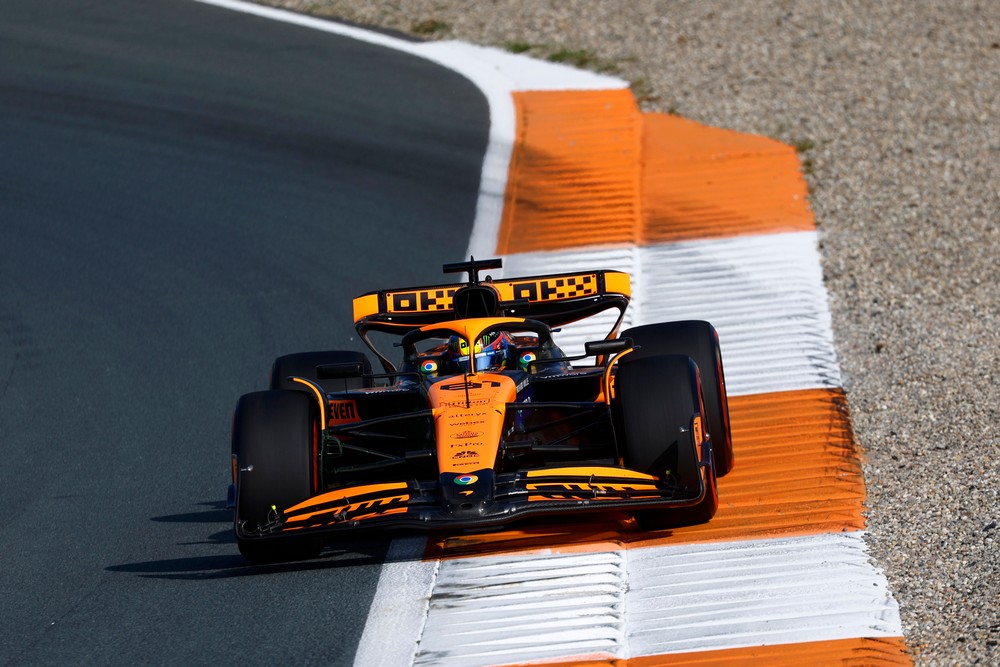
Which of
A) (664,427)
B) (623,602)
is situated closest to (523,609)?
(623,602)

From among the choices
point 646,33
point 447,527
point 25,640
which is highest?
point 646,33

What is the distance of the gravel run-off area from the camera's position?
710cm

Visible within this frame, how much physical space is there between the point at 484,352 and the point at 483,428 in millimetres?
1102

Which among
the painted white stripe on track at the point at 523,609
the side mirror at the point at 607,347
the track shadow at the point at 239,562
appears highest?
the side mirror at the point at 607,347

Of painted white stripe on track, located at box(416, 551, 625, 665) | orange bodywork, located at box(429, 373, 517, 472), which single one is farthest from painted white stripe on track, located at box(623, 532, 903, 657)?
orange bodywork, located at box(429, 373, 517, 472)

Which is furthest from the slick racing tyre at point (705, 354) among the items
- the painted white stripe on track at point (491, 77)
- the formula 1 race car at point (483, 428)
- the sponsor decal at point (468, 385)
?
Answer: the painted white stripe on track at point (491, 77)

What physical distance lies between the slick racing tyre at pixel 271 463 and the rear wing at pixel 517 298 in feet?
5.65

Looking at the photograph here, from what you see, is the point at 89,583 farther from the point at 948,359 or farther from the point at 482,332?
the point at 948,359

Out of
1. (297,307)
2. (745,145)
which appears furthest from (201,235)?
(745,145)

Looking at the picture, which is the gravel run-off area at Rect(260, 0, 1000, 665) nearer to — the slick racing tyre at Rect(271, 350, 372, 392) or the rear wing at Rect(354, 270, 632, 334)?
the rear wing at Rect(354, 270, 632, 334)

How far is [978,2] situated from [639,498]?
44.2ft

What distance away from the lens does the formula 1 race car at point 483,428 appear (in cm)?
702

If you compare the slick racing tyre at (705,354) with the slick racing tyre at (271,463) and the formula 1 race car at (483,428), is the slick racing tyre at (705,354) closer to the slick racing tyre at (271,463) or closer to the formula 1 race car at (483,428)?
the formula 1 race car at (483,428)

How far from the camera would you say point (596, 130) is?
51.5 feet
